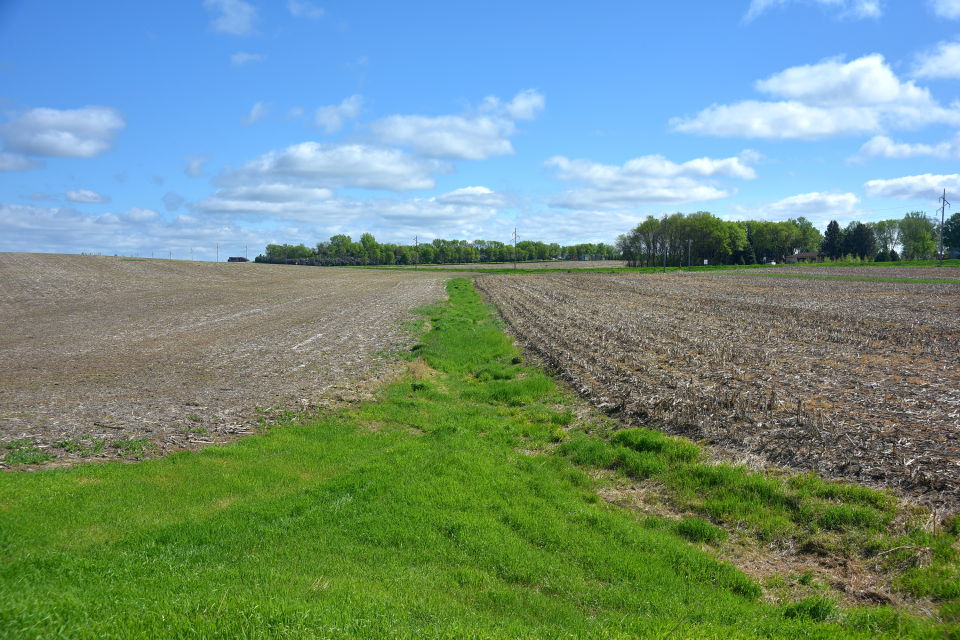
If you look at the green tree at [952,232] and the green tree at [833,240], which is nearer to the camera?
the green tree at [952,232]

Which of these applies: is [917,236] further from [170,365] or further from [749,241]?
[170,365]

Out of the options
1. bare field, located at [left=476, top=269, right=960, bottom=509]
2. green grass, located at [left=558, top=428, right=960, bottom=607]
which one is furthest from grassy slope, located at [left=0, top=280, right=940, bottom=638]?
bare field, located at [left=476, top=269, right=960, bottom=509]

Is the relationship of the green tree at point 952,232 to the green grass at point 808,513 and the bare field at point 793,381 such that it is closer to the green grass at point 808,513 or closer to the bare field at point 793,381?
the bare field at point 793,381

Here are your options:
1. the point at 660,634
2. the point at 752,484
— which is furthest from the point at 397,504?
the point at 752,484

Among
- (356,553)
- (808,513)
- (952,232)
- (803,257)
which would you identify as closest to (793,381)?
(808,513)

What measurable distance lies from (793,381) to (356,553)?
1119cm

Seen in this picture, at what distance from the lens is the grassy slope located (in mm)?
4395

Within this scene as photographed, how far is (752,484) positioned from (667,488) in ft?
4.13

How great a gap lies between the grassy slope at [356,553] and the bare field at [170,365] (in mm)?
1833

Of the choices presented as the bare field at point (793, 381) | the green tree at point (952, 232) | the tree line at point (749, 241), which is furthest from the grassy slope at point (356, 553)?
the green tree at point (952, 232)

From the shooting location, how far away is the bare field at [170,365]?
10414 mm

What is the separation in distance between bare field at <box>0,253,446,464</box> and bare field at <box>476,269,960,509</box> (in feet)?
24.1

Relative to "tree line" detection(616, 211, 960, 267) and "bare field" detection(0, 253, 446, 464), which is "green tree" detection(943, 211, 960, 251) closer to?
"tree line" detection(616, 211, 960, 267)

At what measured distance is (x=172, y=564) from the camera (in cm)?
556
